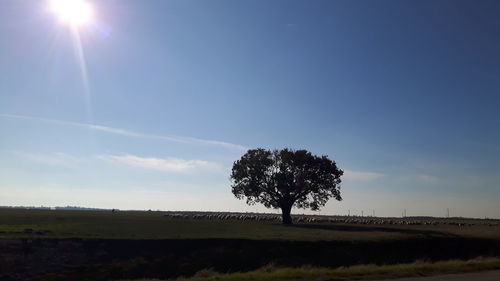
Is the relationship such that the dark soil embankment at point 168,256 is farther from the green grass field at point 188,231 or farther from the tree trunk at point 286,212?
the tree trunk at point 286,212

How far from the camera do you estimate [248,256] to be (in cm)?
3070

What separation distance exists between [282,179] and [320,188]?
227 inches

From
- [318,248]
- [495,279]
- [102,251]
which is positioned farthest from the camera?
[318,248]

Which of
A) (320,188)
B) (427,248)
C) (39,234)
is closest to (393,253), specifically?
(427,248)

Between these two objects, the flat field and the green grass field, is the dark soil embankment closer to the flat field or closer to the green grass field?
the flat field

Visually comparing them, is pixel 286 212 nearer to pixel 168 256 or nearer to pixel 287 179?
pixel 287 179

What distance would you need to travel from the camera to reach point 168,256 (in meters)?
30.1

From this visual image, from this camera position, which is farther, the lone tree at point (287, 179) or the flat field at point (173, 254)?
the lone tree at point (287, 179)

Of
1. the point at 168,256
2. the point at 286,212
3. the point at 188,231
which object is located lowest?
the point at 168,256

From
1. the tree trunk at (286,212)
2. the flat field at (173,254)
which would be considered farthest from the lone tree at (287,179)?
the flat field at (173,254)

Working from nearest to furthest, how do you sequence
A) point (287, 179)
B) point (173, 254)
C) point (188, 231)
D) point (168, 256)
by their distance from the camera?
point (168, 256) → point (173, 254) → point (188, 231) → point (287, 179)

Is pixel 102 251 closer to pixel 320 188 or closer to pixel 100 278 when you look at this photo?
pixel 100 278

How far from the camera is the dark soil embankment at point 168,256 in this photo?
27094 millimetres

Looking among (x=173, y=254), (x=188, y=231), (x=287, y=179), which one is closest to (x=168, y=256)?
(x=173, y=254)
